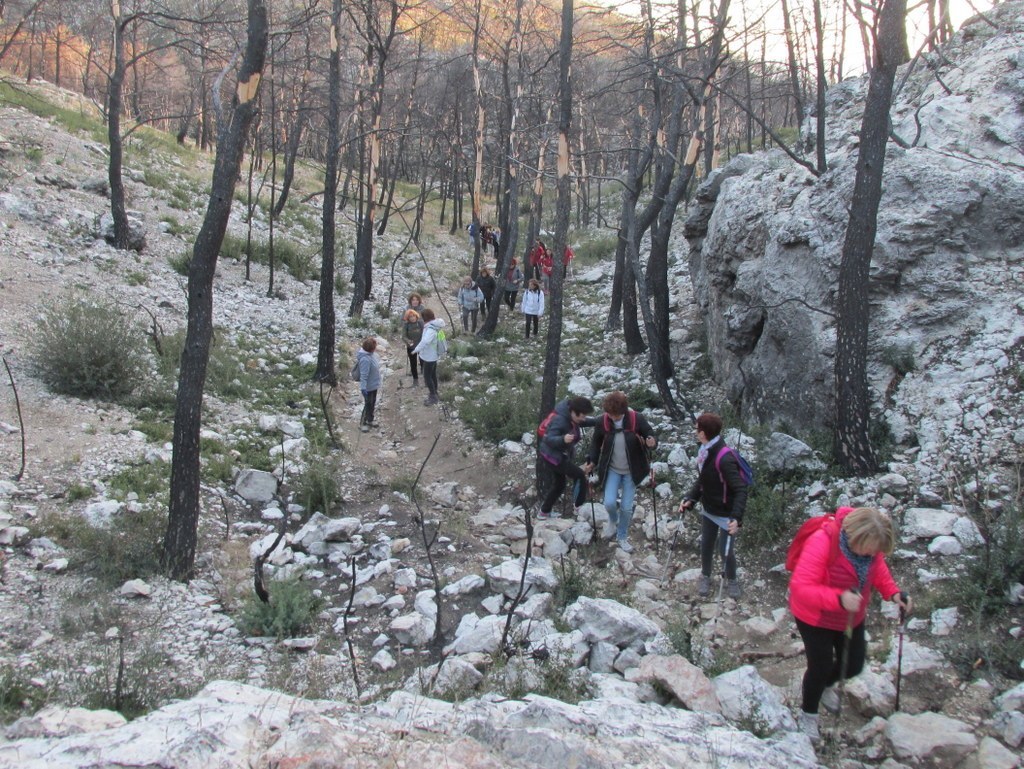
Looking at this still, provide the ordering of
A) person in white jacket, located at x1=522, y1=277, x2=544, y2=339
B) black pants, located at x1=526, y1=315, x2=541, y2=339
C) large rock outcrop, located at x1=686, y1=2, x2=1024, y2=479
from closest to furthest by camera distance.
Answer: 1. large rock outcrop, located at x1=686, y1=2, x2=1024, y2=479
2. person in white jacket, located at x1=522, y1=277, x2=544, y2=339
3. black pants, located at x1=526, y1=315, x2=541, y2=339

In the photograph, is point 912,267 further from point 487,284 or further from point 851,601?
point 487,284

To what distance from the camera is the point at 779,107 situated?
3712 cm

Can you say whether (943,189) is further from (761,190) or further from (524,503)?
(524,503)

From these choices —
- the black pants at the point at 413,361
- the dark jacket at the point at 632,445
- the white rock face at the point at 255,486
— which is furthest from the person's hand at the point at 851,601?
the black pants at the point at 413,361

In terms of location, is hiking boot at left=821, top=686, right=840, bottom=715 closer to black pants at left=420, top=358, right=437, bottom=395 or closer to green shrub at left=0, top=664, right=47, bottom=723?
green shrub at left=0, top=664, right=47, bottom=723

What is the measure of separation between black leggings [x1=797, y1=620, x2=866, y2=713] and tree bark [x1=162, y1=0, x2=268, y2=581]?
464 centimetres

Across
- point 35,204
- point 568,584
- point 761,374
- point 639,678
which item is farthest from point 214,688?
point 35,204

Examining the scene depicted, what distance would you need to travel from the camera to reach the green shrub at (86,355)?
323 inches

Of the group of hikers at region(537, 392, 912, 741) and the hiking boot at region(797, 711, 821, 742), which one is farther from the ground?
the group of hikers at region(537, 392, 912, 741)

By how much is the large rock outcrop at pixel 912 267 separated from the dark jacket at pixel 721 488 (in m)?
2.39

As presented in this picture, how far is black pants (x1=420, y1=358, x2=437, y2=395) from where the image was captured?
10805 millimetres

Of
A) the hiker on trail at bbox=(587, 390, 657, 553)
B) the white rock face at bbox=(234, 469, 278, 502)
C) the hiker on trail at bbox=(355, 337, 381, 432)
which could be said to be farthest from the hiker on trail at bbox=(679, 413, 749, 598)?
the hiker on trail at bbox=(355, 337, 381, 432)

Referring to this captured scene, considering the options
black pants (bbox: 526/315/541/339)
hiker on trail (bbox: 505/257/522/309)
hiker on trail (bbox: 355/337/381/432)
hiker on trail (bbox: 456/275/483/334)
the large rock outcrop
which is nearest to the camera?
the large rock outcrop

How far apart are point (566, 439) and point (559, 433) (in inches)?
8.6
